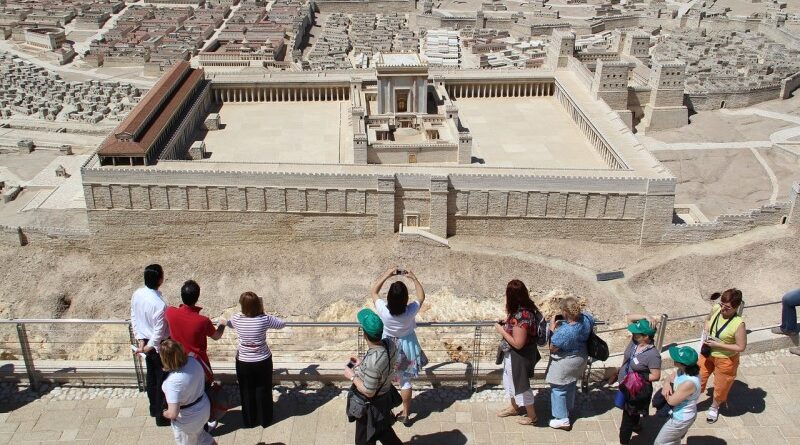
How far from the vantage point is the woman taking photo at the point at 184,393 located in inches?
451

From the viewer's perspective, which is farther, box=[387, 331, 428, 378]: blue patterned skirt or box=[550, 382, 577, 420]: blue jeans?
box=[550, 382, 577, 420]: blue jeans

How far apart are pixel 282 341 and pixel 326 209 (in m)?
10.0

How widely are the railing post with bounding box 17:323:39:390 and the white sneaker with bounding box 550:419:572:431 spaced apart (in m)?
10.9

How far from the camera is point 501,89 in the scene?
190ft

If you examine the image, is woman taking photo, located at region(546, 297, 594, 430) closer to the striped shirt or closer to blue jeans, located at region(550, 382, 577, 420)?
blue jeans, located at region(550, 382, 577, 420)

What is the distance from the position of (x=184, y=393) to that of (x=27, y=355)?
17.0 ft

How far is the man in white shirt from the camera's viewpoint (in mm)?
13180

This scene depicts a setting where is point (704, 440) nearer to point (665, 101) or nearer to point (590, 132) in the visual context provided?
point (590, 132)

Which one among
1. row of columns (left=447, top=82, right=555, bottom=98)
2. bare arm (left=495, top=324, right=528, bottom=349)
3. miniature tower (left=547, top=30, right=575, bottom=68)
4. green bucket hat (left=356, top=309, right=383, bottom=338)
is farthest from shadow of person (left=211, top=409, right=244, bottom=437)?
miniature tower (left=547, top=30, right=575, bottom=68)

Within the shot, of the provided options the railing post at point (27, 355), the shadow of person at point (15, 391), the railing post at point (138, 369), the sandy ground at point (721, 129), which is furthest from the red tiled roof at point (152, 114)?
the sandy ground at point (721, 129)

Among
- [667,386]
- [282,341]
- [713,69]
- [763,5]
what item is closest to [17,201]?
[282,341]

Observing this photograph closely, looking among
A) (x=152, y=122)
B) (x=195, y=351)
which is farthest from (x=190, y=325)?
(x=152, y=122)

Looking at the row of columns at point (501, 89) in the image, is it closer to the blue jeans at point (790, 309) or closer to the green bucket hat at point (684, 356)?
the blue jeans at point (790, 309)

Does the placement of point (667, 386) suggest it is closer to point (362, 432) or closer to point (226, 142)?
point (362, 432)
